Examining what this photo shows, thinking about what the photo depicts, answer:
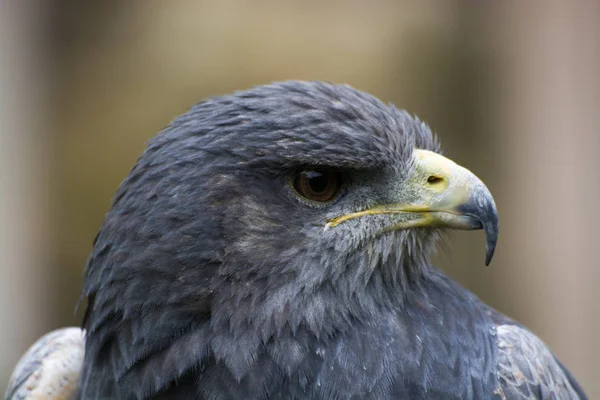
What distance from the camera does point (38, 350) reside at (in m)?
4.30

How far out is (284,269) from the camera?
3146mm

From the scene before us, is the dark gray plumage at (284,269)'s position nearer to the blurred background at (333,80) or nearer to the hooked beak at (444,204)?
the hooked beak at (444,204)

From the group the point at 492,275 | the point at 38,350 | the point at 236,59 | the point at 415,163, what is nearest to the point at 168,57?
the point at 236,59

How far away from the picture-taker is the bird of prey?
3121 millimetres

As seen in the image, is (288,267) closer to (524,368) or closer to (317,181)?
(317,181)

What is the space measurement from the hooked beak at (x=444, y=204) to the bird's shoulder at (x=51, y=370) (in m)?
1.56

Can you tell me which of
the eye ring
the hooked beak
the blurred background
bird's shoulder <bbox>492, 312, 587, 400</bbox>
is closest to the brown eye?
the eye ring

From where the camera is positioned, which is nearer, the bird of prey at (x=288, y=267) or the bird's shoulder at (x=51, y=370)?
the bird of prey at (x=288, y=267)

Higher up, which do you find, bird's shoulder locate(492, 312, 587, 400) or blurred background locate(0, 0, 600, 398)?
blurred background locate(0, 0, 600, 398)

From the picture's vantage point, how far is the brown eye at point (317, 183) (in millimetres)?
3184

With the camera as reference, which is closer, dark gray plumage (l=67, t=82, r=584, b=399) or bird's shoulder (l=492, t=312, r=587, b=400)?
dark gray plumage (l=67, t=82, r=584, b=399)

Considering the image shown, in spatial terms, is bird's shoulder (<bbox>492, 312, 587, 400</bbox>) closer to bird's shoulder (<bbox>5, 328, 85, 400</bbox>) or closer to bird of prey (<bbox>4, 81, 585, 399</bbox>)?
bird of prey (<bbox>4, 81, 585, 399</bbox>)

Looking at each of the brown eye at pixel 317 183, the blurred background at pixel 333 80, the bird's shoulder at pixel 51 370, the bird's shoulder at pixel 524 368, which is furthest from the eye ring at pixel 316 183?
the blurred background at pixel 333 80

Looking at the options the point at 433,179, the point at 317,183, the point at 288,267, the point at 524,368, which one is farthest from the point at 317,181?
the point at 524,368
